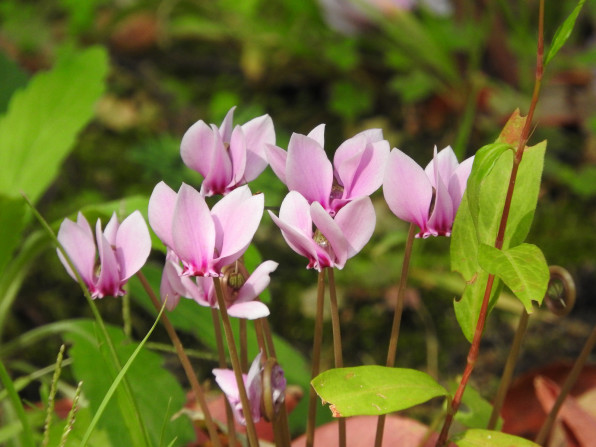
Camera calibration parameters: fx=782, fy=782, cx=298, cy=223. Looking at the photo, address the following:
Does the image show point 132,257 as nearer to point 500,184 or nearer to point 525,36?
point 500,184

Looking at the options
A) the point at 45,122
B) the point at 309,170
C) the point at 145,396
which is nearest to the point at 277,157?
Answer: the point at 309,170

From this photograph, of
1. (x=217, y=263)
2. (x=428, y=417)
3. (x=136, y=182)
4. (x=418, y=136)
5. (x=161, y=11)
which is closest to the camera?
(x=217, y=263)

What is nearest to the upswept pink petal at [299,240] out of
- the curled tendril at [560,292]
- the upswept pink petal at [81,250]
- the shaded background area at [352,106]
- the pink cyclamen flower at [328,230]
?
the pink cyclamen flower at [328,230]

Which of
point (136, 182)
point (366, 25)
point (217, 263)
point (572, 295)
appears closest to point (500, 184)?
point (572, 295)

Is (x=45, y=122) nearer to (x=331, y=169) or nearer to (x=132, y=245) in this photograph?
(x=132, y=245)

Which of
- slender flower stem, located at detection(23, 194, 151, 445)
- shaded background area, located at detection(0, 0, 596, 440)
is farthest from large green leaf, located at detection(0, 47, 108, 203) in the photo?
slender flower stem, located at detection(23, 194, 151, 445)

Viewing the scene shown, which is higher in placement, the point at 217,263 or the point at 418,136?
the point at 217,263
